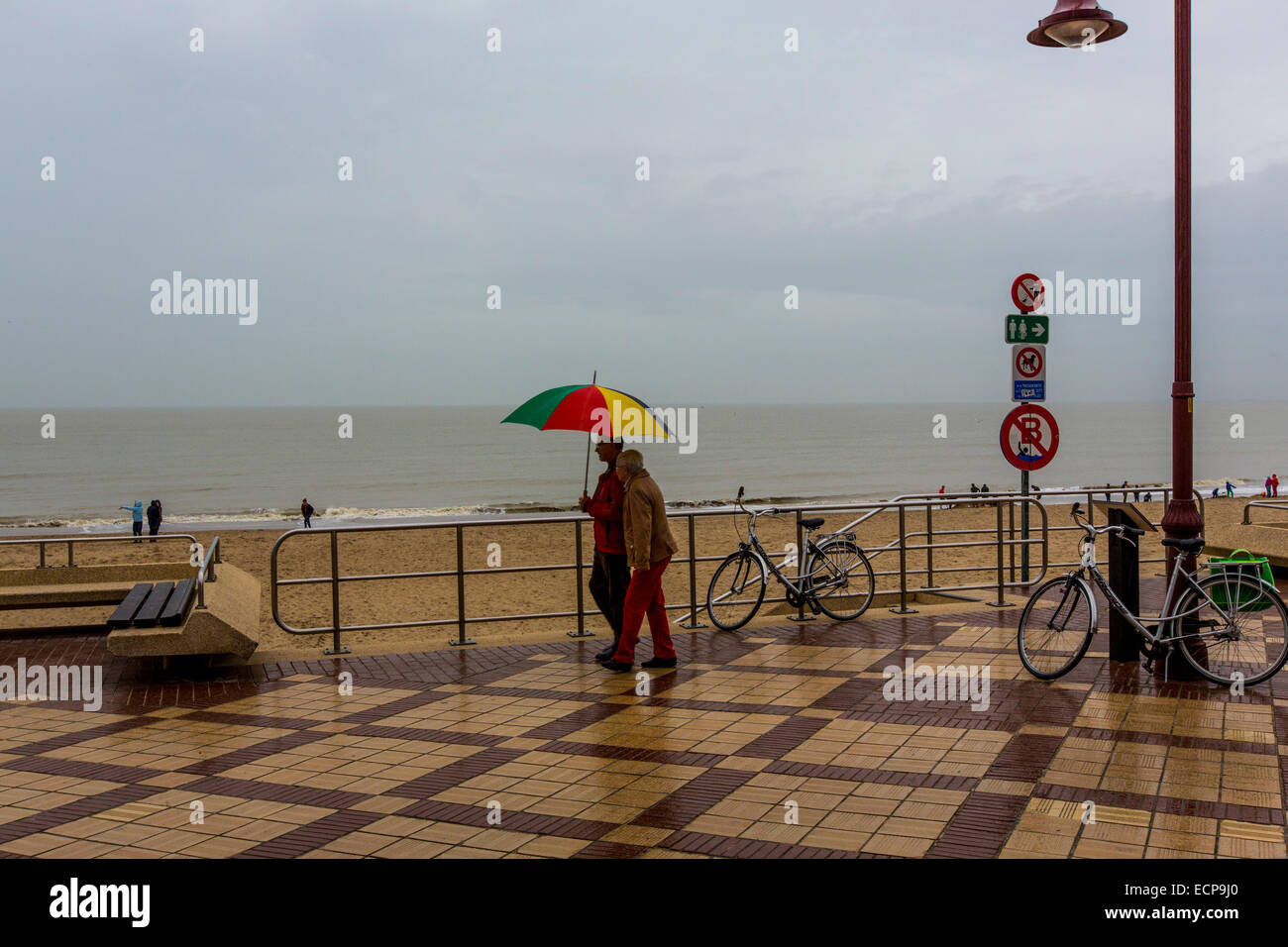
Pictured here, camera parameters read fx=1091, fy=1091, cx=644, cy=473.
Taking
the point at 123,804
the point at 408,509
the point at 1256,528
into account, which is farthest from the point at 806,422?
the point at 123,804

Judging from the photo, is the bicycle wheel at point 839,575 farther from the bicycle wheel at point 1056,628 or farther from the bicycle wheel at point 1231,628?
the bicycle wheel at point 1231,628

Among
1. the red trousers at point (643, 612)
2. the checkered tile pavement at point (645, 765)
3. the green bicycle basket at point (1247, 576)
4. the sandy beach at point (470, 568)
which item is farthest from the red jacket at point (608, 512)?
the green bicycle basket at point (1247, 576)

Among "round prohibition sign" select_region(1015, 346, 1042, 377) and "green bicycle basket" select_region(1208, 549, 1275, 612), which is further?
"round prohibition sign" select_region(1015, 346, 1042, 377)

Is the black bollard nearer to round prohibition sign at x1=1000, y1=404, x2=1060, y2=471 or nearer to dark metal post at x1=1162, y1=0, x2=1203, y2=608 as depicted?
dark metal post at x1=1162, y1=0, x2=1203, y2=608

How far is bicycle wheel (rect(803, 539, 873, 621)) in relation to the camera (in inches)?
396

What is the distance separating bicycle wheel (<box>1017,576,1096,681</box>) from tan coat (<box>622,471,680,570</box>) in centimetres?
254

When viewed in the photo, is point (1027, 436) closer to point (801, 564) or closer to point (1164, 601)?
point (801, 564)

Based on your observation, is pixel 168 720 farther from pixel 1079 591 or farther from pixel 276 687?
pixel 1079 591

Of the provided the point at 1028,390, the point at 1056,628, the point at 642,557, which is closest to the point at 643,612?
the point at 642,557

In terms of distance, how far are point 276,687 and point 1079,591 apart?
5.60 metres

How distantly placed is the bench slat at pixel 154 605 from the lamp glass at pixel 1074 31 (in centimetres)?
774

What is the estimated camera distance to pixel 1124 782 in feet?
16.9

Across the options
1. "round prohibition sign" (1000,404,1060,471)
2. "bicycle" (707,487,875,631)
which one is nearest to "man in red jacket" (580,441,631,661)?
"bicycle" (707,487,875,631)

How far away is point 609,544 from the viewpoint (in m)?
8.43
